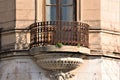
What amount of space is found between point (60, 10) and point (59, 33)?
1.21m

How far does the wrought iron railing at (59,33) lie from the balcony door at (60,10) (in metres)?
0.67

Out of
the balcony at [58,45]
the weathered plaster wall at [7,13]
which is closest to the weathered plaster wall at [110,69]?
the balcony at [58,45]

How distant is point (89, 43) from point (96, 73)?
1.16 m

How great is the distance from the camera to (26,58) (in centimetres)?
3509


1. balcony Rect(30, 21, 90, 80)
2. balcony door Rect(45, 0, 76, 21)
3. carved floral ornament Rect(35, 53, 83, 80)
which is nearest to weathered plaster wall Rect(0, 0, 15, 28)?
balcony Rect(30, 21, 90, 80)

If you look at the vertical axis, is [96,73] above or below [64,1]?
below

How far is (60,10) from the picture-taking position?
35.6m

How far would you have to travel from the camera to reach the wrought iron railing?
34656 mm

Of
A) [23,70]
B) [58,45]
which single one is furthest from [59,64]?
[23,70]

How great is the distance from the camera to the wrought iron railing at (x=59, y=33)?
34656mm

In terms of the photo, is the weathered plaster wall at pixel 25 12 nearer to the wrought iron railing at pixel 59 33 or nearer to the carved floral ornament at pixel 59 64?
the wrought iron railing at pixel 59 33

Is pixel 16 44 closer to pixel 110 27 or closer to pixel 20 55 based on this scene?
pixel 20 55

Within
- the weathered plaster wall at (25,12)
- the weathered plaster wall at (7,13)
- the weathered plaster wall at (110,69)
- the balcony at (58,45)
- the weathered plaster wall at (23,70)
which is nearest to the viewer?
the balcony at (58,45)

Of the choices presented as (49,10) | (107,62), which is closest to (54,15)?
(49,10)
